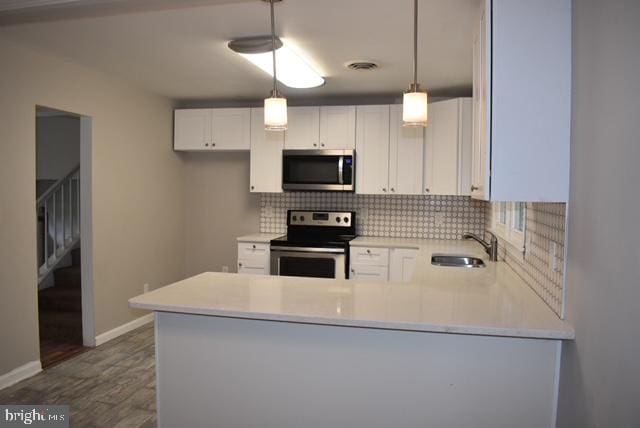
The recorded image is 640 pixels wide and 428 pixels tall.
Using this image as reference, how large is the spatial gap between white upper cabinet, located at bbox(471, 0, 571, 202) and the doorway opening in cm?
320

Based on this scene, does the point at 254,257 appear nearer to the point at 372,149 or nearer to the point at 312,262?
the point at 312,262

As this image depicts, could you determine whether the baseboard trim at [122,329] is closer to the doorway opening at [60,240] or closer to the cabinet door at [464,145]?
the doorway opening at [60,240]

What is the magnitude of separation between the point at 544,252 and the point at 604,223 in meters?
0.76

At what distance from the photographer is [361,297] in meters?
1.97

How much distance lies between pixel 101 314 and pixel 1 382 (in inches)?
38.6

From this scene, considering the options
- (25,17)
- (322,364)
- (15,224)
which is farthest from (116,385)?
(25,17)

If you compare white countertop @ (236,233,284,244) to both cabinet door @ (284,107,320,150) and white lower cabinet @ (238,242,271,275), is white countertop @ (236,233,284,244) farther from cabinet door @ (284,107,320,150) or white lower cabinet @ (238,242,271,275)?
cabinet door @ (284,107,320,150)

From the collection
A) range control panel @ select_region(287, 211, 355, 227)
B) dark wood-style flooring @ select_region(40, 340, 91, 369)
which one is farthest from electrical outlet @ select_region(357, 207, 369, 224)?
dark wood-style flooring @ select_region(40, 340, 91, 369)

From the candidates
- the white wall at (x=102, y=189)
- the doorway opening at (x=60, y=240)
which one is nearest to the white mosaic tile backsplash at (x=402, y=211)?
the white wall at (x=102, y=189)

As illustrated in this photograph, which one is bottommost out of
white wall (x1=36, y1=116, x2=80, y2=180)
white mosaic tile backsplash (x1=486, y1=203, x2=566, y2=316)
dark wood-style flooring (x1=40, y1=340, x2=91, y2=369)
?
dark wood-style flooring (x1=40, y1=340, x2=91, y2=369)

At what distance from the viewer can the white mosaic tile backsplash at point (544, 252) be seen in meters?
1.71

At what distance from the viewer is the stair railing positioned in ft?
16.5

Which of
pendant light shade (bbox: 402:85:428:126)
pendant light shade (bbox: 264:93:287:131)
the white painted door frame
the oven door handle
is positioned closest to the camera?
pendant light shade (bbox: 402:85:428:126)

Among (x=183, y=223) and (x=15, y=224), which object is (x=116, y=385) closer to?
(x=15, y=224)
